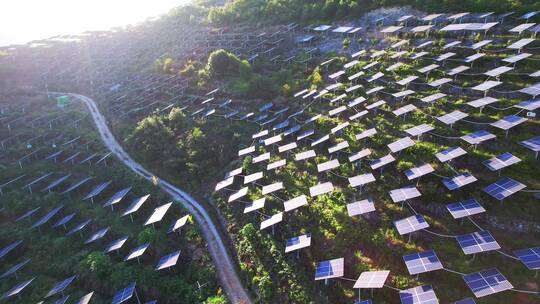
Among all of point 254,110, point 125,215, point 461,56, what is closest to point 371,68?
point 461,56

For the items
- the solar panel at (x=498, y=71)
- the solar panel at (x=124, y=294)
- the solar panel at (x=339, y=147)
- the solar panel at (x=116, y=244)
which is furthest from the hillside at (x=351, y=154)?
the solar panel at (x=116, y=244)

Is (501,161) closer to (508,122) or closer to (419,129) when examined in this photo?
(508,122)

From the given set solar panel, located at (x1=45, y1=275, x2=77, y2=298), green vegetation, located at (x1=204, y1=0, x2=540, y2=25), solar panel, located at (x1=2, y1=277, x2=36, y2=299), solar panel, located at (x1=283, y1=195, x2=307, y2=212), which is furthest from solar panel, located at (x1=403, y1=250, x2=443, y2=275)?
green vegetation, located at (x1=204, y1=0, x2=540, y2=25)

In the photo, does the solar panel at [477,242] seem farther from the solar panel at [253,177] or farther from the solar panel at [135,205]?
the solar panel at [135,205]

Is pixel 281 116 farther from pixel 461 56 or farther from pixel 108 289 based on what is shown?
pixel 108 289

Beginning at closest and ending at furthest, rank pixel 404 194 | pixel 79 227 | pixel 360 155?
pixel 404 194 < pixel 360 155 < pixel 79 227

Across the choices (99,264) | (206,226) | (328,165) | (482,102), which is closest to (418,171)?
(328,165)
